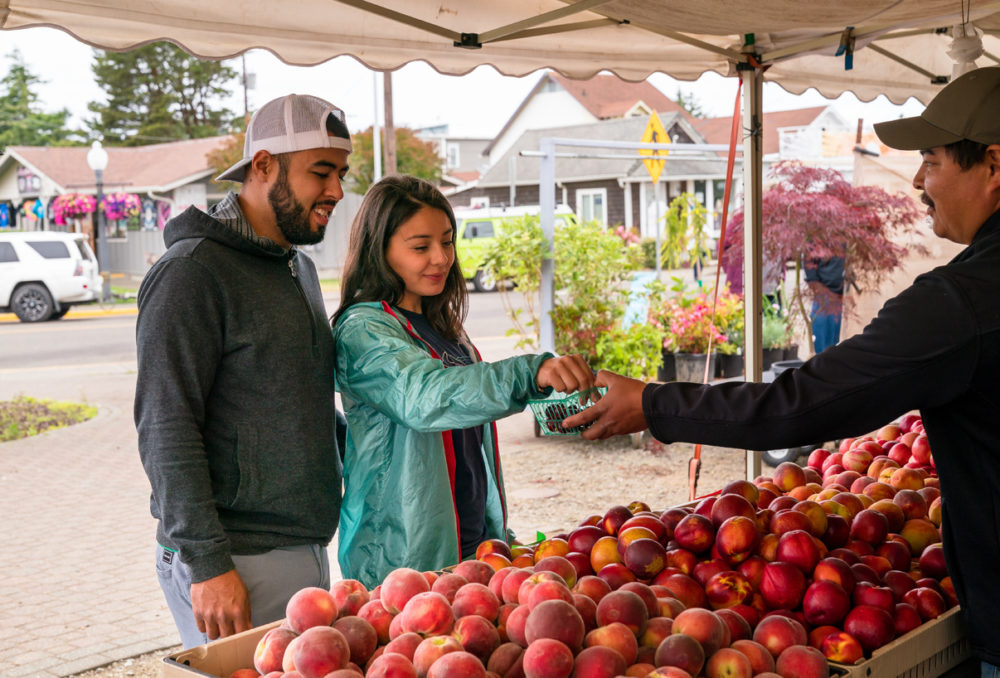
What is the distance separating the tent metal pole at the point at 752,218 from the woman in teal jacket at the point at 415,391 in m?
2.15

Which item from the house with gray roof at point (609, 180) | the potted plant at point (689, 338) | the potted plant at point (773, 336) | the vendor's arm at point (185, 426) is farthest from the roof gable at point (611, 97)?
the vendor's arm at point (185, 426)

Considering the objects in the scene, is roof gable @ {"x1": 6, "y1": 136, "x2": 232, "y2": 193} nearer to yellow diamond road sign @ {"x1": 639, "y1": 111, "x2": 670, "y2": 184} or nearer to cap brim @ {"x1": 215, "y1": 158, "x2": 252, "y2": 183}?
yellow diamond road sign @ {"x1": 639, "y1": 111, "x2": 670, "y2": 184}

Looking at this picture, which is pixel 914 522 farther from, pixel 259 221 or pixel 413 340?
pixel 259 221

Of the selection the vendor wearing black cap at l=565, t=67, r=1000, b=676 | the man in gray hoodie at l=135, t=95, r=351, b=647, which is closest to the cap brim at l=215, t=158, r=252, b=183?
the man in gray hoodie at l=135, t=95, r=351, b=647

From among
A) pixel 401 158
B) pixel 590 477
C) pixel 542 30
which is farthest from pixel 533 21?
pixel 401 158

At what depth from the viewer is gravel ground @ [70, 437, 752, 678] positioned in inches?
256

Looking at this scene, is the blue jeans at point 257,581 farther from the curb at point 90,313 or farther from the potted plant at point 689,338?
the curb at point 90,313

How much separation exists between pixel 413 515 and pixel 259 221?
33.9 inches

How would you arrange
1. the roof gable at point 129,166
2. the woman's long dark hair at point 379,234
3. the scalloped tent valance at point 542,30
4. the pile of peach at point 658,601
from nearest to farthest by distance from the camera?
the pile of peach at point 658,601 < the woman's long dark hair at point 379,234 < the scalloped tent valance at point 542,30 < the roof gable at point 129,166

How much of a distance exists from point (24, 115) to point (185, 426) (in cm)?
4819

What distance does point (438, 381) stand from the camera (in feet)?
6.63

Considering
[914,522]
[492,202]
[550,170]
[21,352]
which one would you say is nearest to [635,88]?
[492,202]

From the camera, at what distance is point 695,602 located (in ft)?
6.23

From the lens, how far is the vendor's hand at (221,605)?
1974 millimetres
